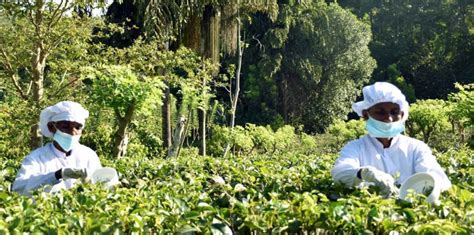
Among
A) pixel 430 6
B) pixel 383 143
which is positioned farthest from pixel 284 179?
pixel 430 6

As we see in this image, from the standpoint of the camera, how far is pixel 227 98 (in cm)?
3114

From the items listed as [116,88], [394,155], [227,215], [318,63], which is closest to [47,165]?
[227,215]

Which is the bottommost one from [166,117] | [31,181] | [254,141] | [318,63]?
[254,141]

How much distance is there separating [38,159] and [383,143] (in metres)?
2.30

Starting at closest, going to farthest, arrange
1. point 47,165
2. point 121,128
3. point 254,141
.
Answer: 1. point 47,165
2. point 121,128
3. point 254,141

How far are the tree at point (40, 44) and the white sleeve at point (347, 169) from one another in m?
5.57

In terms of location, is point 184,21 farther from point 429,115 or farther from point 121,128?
point 429,115

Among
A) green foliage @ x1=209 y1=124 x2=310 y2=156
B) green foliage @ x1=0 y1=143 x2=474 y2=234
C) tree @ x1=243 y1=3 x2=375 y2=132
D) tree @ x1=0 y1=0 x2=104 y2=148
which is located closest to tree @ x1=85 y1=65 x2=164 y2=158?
tree @ x1=0 y1=0 x2=104 y2=148

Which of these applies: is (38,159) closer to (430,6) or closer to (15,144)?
(15,144)

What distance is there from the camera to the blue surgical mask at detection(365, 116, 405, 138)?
3.65 meters

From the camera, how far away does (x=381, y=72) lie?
34594mm

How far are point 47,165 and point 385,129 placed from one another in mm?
2263

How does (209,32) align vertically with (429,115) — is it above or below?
above

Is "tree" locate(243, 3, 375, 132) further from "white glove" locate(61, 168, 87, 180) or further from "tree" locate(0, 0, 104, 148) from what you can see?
"white glove" locate(61, 168, 87, 180)
